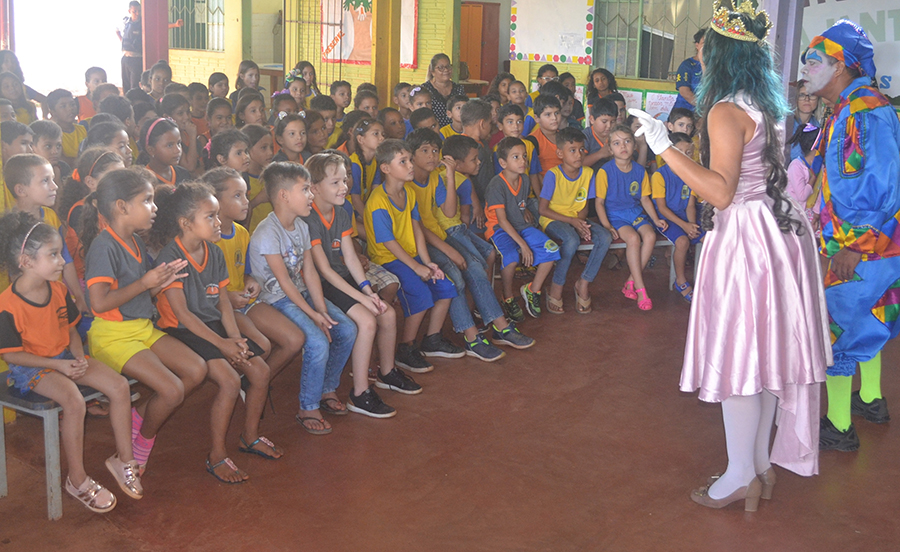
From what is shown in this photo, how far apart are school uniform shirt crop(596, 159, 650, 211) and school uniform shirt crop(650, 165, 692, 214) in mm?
159

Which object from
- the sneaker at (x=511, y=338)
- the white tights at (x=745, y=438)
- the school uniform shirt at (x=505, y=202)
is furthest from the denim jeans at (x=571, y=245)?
the white tights at (x=745, y=438)

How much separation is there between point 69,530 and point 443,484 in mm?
1250

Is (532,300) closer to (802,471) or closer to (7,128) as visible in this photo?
(802,471)

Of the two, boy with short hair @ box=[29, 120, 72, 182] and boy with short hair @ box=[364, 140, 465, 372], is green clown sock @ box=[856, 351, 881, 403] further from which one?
boy with short hair @ box=[29, 120, 72, 182]

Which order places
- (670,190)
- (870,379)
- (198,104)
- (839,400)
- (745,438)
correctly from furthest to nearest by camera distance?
1. (198,104)
2. (670,190)
3. (870,379)
4. (839,400)
5. (745,438)

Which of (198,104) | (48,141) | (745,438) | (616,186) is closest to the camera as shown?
(745,438)

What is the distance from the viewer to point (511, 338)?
4.53 metres

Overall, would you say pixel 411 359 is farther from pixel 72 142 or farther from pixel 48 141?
pixel 72 142

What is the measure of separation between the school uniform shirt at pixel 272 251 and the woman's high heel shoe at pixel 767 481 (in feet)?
6.66

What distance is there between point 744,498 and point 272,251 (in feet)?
6.79

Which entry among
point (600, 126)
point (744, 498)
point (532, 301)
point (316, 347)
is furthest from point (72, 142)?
point (744, 498)

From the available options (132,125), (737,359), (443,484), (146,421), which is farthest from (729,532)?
(132,125)

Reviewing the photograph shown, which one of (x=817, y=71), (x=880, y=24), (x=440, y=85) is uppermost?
(x=880, y=24)

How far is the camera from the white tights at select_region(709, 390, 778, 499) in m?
2.71
